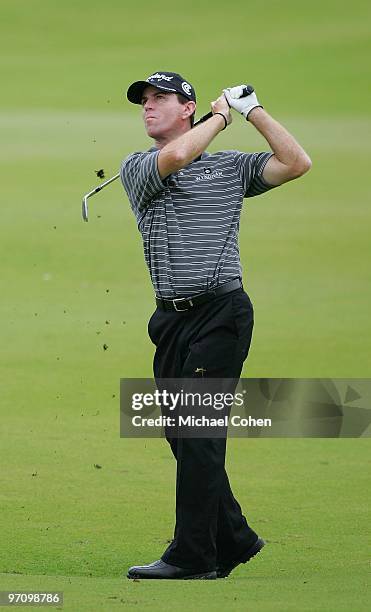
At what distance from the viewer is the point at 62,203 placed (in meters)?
11.7

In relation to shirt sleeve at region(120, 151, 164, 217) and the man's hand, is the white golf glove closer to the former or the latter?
the man's hand

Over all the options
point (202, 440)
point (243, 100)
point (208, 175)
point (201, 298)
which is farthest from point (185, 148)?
point (202, 440)

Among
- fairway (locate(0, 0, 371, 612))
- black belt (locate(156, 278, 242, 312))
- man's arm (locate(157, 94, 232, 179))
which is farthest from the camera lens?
fairway (locate(0, 0, 371, 612))

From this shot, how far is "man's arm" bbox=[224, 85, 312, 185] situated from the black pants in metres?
0.39

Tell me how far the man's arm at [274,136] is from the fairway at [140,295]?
1.16m

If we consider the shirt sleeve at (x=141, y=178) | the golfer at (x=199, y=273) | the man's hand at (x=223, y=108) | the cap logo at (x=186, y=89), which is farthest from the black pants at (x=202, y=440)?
the cap logo at (x=186, y=89)

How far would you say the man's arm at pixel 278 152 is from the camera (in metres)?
4.05

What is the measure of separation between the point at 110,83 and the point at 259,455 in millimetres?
10927

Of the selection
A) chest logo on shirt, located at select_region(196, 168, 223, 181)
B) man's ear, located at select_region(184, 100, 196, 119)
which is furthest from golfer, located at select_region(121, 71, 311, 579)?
man's ear, located at select_region(184, 100, 196, 119)

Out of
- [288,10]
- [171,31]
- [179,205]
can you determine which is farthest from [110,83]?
[179,205]

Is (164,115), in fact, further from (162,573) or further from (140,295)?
(140,295)

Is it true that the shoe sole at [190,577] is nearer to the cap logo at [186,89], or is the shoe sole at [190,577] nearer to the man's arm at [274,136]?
the man's arm at [274,136]

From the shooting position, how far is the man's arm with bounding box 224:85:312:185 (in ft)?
13.3

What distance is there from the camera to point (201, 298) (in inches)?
157
